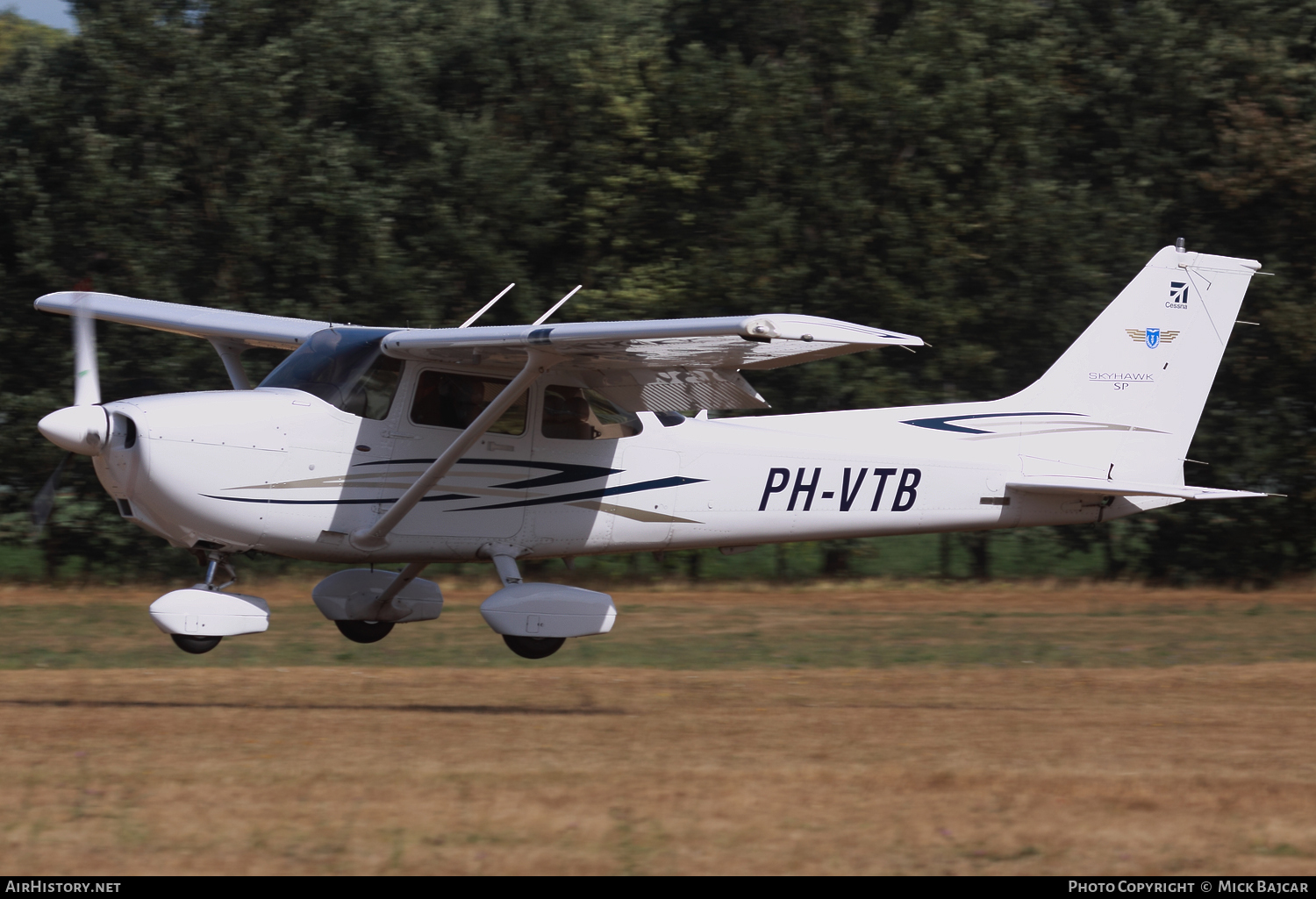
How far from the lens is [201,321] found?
10273mm

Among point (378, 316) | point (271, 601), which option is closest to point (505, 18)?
point (378, 316)

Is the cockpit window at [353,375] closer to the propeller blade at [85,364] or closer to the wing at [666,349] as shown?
the wing at [666,349]

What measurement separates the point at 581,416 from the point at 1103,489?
4112 mm

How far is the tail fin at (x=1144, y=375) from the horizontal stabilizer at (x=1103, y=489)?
295mm

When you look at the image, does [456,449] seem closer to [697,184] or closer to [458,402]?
[458,402]

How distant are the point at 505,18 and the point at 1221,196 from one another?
375 inches

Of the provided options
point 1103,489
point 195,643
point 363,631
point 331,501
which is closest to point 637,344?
point 331,501

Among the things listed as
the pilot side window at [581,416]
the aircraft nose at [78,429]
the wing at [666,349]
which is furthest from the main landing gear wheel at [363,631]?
the aircraft nose at [78,429]

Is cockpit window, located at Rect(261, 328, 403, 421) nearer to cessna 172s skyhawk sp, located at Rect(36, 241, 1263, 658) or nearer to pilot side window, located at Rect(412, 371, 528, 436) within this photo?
cessna 172s skyhawk sp, located at Rect(36, 241, 1263, 658)

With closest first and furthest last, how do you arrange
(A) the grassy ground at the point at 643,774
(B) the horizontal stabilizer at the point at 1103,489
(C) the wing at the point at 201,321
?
(A) the grassy ground at the point at 643,774 < (C) the wing at the point at 201,321 < (B) the horizontal stabilizer at the point at 1103,489

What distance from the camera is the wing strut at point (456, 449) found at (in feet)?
27.6

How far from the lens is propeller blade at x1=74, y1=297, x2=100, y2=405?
8.12m

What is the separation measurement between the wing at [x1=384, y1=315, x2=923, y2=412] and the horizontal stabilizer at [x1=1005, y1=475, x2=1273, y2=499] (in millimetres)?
2652
